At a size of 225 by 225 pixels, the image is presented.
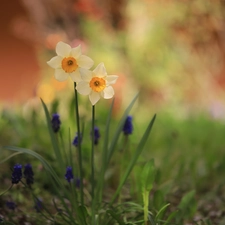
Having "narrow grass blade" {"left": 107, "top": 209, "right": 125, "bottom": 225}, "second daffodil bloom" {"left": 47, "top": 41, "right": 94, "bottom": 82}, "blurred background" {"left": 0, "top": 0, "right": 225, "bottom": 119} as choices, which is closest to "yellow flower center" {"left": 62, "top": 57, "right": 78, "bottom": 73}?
"second daffodil bloom" {"left": 47, "top": 41, "right": 94, "bottom": 82}

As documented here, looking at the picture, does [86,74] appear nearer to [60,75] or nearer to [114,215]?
[60,75]

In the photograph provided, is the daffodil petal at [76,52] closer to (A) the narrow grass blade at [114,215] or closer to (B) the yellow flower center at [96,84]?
(B) the yellow flower center at [96,84]

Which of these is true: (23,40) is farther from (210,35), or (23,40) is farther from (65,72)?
(65,72)

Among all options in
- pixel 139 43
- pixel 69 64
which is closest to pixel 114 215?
pixel 69 64

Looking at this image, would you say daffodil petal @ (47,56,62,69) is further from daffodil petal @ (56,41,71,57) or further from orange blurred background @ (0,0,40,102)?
orange blurred background @ (0,0,40,102)

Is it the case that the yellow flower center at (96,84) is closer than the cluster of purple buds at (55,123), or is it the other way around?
the yellow flower center at (96,84)

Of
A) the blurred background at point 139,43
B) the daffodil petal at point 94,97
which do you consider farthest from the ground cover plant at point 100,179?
the blurred background at point 139,43
